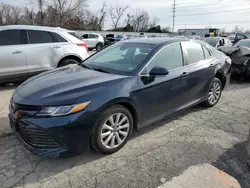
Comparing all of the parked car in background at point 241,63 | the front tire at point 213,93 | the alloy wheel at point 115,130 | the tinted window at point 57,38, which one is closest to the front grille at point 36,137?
the alloy wheel at point 115,130

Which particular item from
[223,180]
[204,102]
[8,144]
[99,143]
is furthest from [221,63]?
[8,144]

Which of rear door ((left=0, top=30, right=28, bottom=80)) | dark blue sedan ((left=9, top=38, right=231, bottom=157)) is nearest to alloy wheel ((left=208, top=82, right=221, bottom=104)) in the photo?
dark blue sedan ((left=9, top=38, right=231, bottom=157))

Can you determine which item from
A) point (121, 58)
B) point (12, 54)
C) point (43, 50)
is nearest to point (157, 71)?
point (121, 58)

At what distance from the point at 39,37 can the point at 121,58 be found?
3.47 meters

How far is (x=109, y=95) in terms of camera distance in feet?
9.20

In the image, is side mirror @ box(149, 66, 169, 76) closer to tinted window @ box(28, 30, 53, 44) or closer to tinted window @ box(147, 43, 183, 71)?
tinted window @ box(147, 43, 183, 71)

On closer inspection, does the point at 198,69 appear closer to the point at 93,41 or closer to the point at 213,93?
the point at 213,93

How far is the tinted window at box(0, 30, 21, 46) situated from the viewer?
228 inches

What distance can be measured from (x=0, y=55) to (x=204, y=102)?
489 centimetres

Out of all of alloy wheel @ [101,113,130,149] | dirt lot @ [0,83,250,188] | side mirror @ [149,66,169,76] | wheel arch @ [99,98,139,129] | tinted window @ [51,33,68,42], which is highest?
tinted window @ [51,33,68,42]

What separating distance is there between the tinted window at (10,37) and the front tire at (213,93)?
189 inches

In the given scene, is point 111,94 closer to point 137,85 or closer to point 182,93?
point 137,85

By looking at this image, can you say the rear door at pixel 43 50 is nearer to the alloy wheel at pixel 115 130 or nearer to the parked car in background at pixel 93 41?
the alloy wheel at pixel 115 130

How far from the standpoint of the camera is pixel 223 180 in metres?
2.61
